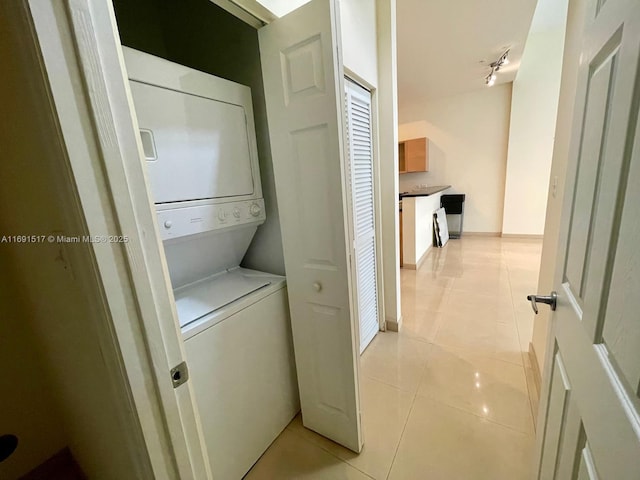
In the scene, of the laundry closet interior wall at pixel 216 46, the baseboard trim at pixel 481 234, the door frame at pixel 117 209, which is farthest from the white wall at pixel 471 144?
the door frame at pixel 117 209

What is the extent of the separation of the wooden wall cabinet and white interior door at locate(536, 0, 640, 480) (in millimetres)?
5128

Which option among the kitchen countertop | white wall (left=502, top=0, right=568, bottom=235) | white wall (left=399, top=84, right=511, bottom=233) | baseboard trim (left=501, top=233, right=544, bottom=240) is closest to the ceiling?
white wall (left=502, top=0, right=568, bottom=235)

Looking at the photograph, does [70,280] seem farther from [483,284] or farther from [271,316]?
[483,284]

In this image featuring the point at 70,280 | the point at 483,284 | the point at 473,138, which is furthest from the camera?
the point at 473,138

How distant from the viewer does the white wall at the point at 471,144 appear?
5000 millimetres

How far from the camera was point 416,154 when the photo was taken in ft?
18.1

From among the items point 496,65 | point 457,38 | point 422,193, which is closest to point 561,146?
point 457,38

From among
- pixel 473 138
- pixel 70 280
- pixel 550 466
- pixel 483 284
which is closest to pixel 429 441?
pixel 550 466

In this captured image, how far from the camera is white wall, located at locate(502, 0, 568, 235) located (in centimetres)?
431

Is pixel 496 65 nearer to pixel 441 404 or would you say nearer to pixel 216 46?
pixel 216 46

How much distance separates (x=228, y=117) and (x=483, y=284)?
132 inches

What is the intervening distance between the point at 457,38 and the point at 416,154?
2.60 meters

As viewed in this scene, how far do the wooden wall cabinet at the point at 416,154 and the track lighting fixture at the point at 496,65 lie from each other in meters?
1.37

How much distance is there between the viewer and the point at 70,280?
64 centimetres
